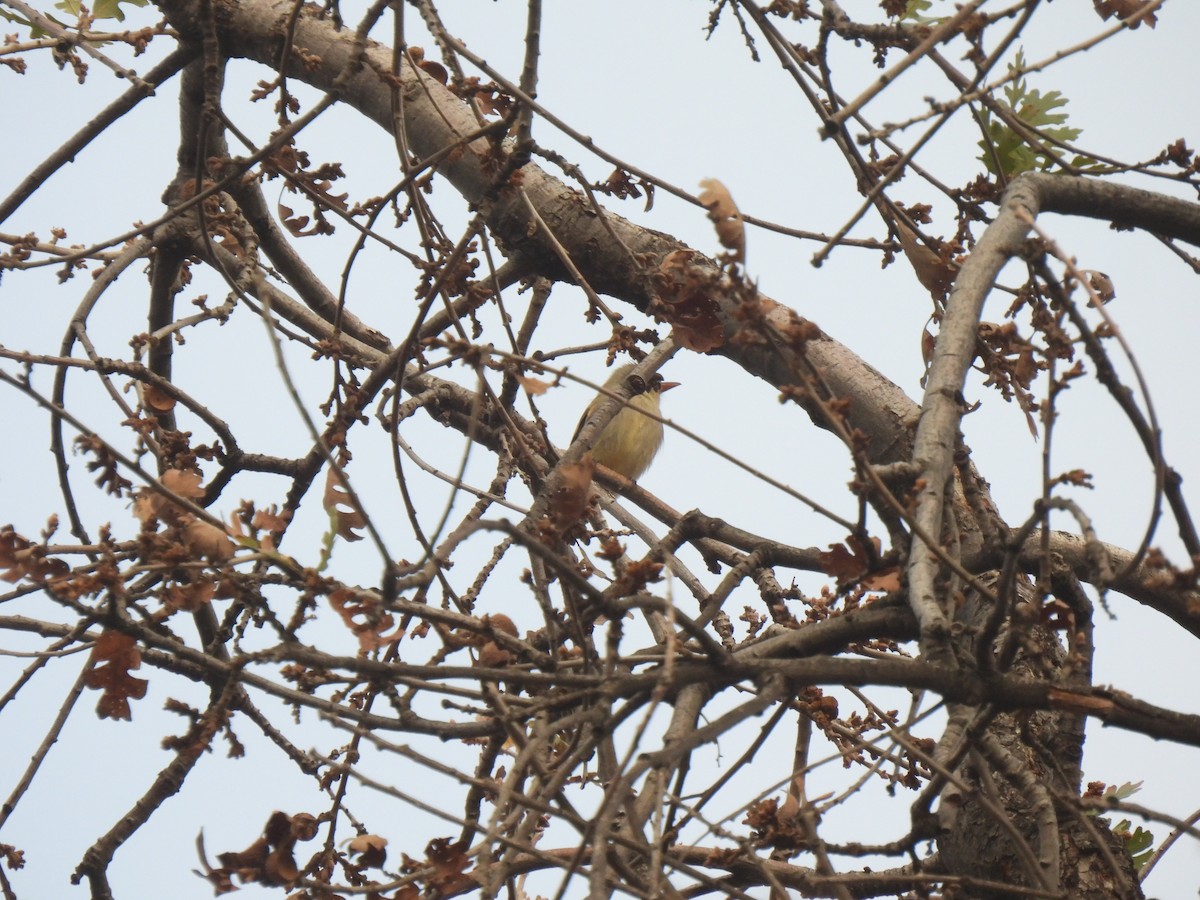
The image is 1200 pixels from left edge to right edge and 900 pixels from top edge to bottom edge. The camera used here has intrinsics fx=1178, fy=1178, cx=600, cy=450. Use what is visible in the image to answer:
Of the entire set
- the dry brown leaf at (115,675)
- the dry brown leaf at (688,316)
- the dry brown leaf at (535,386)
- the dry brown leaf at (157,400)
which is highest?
the dry brown leaf at (157,400)

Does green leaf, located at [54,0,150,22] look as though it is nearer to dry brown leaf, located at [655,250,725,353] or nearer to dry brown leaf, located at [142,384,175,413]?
dry brown leaf, located at [142,384,175,413]

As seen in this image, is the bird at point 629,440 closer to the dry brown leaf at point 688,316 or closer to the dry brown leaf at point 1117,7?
the dry brown leaf at point 1117,7

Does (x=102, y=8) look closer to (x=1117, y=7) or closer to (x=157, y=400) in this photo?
(x=157, y=400)

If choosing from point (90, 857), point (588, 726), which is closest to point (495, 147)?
point (588, 726)

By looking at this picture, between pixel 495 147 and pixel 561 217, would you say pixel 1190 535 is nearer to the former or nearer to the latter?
pixel 495 147

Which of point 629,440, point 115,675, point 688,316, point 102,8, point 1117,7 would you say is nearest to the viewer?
point 115,675

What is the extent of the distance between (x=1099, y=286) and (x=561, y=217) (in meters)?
1.54

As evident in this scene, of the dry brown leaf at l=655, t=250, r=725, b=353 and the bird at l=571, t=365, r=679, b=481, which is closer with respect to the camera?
the dry brown leaf at l=655, t=250, r=725, b=353

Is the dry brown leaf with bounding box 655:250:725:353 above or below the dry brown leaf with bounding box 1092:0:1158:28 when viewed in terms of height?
below

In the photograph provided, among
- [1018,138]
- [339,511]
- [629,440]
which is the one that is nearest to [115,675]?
[339,511]

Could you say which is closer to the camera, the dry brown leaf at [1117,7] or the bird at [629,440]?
the dry brown leaf at [1117,7]

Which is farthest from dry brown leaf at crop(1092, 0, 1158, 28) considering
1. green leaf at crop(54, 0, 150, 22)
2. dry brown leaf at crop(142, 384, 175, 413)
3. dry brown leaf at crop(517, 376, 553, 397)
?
green leaf at crop(54, 0, 150, 22)

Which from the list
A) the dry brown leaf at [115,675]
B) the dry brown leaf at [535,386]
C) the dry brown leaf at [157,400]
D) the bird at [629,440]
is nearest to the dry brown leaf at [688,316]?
the dry brown leaf at [535,386]

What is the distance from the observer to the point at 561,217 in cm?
356
